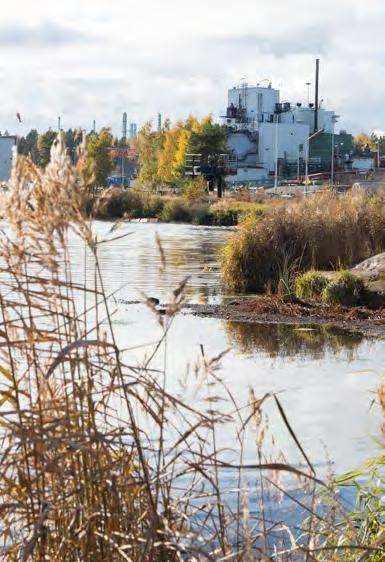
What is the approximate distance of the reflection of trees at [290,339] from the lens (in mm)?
14539

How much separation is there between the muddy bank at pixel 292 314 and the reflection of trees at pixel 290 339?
469 mm

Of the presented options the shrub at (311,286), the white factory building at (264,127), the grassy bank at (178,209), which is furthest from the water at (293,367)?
the white factory building at (264,127)

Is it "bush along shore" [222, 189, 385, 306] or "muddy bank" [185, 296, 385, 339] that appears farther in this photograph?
"bush along shore" [222, 189, 385, 306]

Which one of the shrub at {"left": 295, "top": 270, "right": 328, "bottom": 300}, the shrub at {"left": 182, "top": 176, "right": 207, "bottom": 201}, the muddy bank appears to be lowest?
the muddy bank

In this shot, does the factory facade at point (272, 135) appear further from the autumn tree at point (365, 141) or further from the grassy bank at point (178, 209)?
the grassy bank at point (178, 209)

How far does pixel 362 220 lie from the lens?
2525cm

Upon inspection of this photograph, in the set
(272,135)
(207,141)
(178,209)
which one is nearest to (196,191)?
(178,209)

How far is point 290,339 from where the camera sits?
618 inches

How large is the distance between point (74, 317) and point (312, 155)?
116380mm

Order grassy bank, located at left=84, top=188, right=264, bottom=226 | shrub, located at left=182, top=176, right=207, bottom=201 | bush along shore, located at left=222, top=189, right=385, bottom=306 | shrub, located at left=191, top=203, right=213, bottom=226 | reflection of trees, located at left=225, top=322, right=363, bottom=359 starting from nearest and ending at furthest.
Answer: reflection of trees, located at left=225, top=322, right=363, bottom=359
bush along shore, located at left=222, top=189, right=385, bottom=306
grassy bank, located at left=84, top=188, right=264, bottom=226
shrub, located at left=191, top=203, right=213, bottom=226
shrub, located at left=182, top=176, right=207, bottom=201

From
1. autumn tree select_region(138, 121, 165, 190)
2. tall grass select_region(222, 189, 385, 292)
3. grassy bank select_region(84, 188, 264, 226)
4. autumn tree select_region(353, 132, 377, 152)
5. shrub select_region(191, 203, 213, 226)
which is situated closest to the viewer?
tall grass select_region(222, 189, 385, 292)

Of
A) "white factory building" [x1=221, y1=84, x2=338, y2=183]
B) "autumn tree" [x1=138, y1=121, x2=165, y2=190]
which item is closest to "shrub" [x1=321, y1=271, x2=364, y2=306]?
"autumn tree" [x1=138, y1=121, x2=165, y2=190]

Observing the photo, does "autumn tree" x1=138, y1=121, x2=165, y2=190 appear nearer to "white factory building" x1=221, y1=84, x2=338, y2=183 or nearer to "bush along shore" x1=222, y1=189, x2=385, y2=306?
"white factory building" x1=221, y1=84, x2=338, y2=183

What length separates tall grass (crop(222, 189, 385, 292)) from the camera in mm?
23031
